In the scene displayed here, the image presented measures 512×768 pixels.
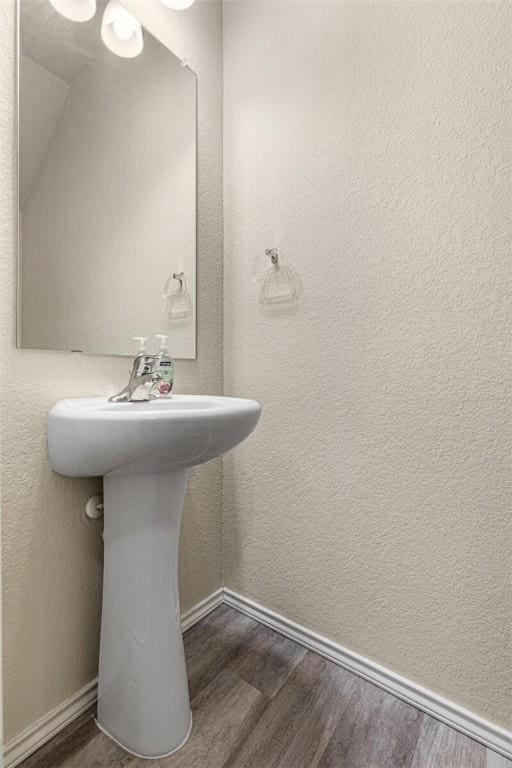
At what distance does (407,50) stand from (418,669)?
1.67 metres

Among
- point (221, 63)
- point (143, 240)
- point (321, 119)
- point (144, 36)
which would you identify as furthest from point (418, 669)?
point (221, 63)

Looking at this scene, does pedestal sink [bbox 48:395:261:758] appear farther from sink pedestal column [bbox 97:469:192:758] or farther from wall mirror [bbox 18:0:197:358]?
wall mirror [bbox 18:0:197:358]

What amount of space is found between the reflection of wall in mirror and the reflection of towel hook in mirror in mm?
27

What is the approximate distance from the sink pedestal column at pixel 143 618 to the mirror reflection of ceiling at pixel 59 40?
1.02 metres

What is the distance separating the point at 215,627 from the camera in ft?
4.41

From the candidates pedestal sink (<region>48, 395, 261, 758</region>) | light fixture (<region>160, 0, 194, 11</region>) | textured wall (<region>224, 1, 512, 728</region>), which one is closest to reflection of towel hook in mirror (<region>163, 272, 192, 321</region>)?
textured wall (<region>224, 1, 512, 728</region>)

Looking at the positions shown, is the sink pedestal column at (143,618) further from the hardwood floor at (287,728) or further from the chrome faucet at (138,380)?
the chrome faucet at (138,380)

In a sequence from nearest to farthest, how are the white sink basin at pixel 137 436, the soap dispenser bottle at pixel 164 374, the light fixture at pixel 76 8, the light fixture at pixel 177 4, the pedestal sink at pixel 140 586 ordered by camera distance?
the white sink basin at pixel 137 436
the pedestal sink at pixel 140 586
the light fixture at pixel 76 8
the soap dispenser bottle at pixel 164 374
the light fixture at pixel 177 4

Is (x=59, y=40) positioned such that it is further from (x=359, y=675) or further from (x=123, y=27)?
(x=359, y=675)

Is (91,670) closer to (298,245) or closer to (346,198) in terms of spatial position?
(298,245)

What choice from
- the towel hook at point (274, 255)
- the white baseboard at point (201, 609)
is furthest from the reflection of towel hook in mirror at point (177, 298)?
the white baseboard at point (201, 609)

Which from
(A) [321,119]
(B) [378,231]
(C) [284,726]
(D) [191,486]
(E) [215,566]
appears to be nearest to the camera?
(C) [284,726]

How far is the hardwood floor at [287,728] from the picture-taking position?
35.2 inches

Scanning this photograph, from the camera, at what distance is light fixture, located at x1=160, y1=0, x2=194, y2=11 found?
1.24m
